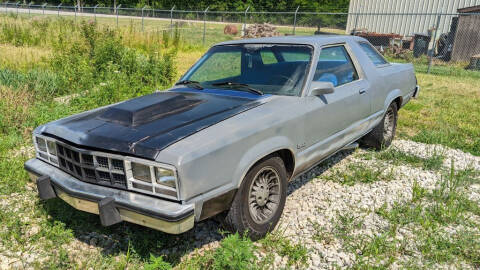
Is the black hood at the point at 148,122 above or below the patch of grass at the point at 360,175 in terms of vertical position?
above

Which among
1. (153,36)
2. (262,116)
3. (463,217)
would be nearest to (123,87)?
(262,116)

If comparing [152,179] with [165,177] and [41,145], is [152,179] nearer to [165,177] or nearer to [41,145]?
[165,177]

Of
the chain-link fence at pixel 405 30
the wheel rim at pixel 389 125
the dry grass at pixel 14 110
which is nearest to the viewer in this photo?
the wheel rim at pixel 389 125

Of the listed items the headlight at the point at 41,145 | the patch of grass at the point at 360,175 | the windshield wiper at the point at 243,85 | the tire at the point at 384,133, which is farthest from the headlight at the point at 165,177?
the tire at the point at 384,133

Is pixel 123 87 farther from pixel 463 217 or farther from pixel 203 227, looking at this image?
pixel 463 217

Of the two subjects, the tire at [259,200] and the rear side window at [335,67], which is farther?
the rear side window at [335,67]

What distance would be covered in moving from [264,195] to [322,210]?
34.4 inches

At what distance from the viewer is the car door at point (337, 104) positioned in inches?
137

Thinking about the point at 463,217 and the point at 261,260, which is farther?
the point at 463,217

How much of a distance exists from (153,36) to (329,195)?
12.8 metres

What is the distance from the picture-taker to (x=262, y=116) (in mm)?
2963

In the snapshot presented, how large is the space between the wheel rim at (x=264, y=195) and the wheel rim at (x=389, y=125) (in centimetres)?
268

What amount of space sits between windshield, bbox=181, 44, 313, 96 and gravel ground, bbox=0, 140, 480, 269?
118 centimetres

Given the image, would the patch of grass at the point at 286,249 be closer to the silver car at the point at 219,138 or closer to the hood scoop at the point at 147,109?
the silver car at the point at 219,138
